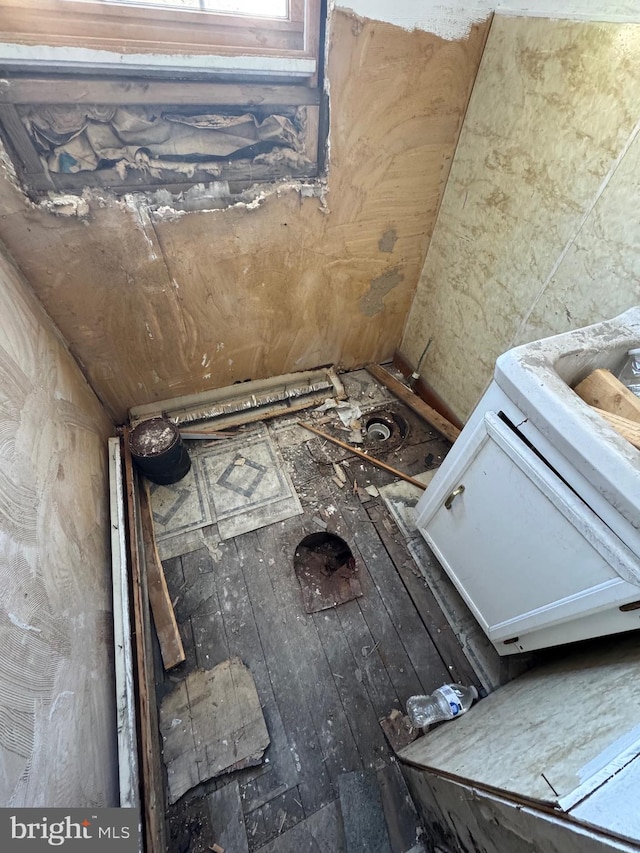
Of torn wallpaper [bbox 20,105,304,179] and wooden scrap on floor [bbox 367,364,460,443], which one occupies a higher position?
torn wallpaper [bbox 20,105,304,179]

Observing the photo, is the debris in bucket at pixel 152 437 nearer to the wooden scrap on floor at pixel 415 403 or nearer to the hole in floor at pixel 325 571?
the hole in floor at pixel 325 571

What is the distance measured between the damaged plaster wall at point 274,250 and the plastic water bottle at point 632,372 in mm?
1285

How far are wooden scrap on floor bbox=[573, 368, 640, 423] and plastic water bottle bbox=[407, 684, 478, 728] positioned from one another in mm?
1218

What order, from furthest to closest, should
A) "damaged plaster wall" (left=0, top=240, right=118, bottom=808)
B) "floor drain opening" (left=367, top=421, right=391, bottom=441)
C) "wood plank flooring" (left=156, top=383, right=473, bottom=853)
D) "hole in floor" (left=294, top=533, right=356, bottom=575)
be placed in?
"floor drain opening" (left=367, top=421, right=391, bottom=441), "hole in floor" (left=294, top=533, right=356, bottom=575), "wood plank flooring" (left=156, top=383, right=473, bottom=853), "damaged plaster wall" (left=0, top=240, right=118, bottom=808)

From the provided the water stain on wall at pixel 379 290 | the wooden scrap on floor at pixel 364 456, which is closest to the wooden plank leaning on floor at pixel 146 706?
the wooden scrap on floor at pixel 364 456

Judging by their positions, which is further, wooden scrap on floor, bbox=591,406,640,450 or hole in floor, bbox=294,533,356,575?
hole in floor, bbox=294,533,356,575

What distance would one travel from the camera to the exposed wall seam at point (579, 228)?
1.16m

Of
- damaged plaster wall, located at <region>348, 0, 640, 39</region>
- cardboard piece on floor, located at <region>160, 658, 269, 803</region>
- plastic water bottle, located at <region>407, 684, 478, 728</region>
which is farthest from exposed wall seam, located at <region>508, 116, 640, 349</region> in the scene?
cardboard piece on floor, located at <region>160, 658, 269, 803</region>

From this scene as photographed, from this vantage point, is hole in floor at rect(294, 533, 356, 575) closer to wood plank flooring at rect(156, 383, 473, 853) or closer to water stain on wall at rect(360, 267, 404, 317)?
wood plank flooring at rect(156, 383, 473, 853)

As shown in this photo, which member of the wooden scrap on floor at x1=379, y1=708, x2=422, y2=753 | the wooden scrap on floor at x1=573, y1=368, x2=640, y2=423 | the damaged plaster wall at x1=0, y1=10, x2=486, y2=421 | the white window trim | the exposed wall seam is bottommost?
the wooden scrap on floor at x1=379, y1=708, x2=422, y2=753

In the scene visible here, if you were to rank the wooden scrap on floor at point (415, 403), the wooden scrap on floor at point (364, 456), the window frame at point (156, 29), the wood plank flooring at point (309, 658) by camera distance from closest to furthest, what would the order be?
the window frame at point (156, 29) < the wood plank flooring at point (309, 658) < the wooden scrap on floor at point (364, 456) < the wooden scrap on floor at point (415, 403)

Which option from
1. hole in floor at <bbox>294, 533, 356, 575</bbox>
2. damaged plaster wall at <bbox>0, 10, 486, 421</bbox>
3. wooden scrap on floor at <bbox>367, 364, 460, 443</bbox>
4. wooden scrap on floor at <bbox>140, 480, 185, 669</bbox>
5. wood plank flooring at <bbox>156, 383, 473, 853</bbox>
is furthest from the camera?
wooden scrap on floor at <bbox>367, 364, 460, 443</bbox>

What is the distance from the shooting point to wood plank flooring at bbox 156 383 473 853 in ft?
4.17

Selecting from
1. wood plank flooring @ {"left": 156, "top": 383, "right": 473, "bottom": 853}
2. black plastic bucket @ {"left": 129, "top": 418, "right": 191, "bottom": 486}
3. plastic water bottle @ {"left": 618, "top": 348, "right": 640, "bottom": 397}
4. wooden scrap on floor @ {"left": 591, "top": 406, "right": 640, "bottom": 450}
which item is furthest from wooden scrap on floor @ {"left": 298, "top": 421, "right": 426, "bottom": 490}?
wooden scrap on floor @ {"left": 591, "top": 406, "right": 640, "bottom": 450}
